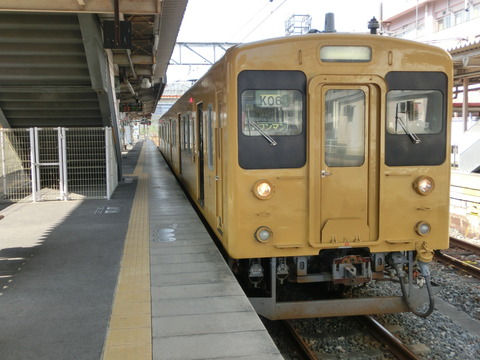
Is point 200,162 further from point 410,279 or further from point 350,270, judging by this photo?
point 410,279

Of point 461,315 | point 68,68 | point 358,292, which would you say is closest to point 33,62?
point 68,68

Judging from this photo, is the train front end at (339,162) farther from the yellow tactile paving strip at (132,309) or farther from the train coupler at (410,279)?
the yellow tactile paving strip at (132,309)

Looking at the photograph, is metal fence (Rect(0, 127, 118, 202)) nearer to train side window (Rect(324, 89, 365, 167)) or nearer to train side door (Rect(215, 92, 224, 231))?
train side door (Rect(215, 92, 224, 231))

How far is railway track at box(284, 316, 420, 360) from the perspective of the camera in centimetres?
482

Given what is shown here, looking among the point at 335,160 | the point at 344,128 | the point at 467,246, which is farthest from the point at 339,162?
the point at 467,246

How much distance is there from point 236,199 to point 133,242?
2.71 metres

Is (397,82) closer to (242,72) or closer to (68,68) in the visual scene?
(242,72)

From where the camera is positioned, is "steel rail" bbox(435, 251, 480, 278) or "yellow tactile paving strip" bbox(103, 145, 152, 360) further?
"steel rail" bbox(435, 251, 480, 278)

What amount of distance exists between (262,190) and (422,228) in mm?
1695

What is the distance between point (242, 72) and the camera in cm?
467

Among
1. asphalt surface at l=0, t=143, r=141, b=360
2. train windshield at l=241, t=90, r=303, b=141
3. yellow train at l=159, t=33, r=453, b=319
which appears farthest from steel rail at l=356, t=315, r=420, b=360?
asphalt surface at l=0, t=143, r=141, b=360

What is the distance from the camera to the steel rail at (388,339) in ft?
15.4

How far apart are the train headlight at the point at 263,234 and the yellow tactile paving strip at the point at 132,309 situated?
1.18 metres

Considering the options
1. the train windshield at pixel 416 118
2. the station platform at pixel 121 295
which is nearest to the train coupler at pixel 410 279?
the train windshield at pixel 416 118
